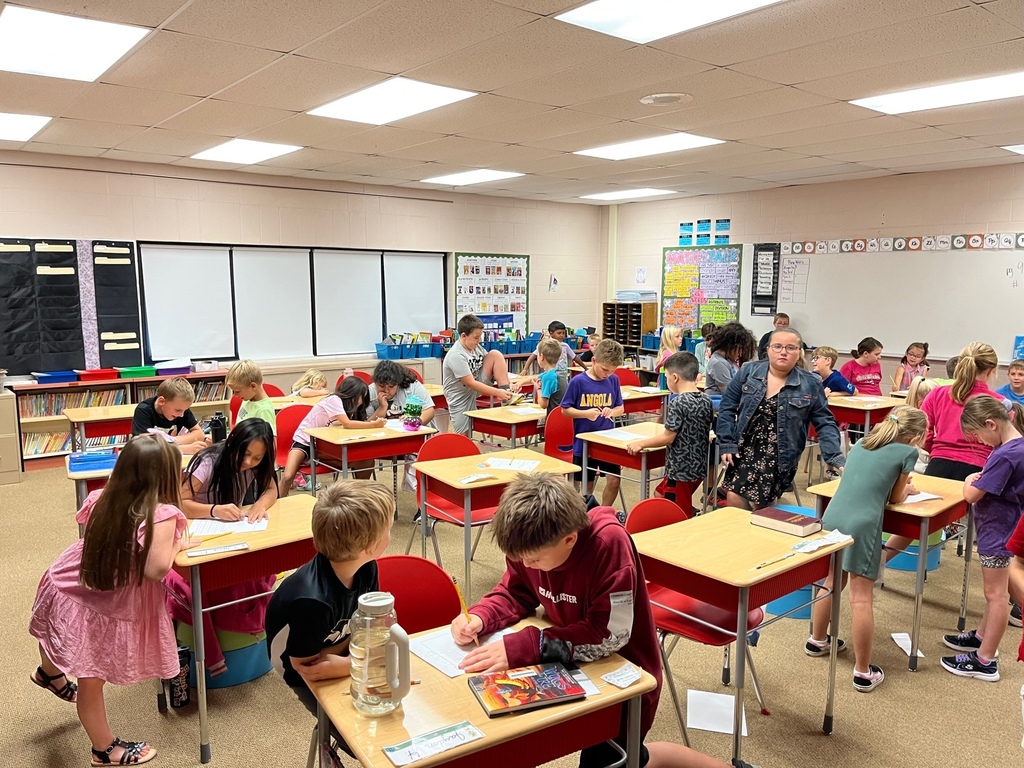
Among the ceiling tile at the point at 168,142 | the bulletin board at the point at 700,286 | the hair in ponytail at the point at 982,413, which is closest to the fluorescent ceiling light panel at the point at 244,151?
the ceiling tile at the point at 168,142

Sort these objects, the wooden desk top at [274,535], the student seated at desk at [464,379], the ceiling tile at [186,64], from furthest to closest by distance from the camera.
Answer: the student seated at desk at [464,379] → the ceiling tile at [186,64] → the wooden desk top at [274,535]

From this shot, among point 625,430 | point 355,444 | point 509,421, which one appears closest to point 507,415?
point 509,421

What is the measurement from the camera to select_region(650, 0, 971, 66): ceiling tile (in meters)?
2.88

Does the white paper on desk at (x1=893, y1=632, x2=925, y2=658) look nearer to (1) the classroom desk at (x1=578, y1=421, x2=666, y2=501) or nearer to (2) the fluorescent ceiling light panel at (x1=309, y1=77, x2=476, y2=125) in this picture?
(1) the classroom desk at (x1=578, y1=421, x2=666, y2=501)

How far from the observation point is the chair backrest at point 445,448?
4.07 meters

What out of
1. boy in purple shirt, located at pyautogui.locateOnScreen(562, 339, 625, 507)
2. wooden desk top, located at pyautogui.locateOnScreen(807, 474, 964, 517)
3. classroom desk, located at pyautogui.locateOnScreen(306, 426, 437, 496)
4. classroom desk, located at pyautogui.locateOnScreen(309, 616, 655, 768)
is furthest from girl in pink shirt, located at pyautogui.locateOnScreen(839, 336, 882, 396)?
classroom desk, located at pyautogui.locateOnScreen(309, 616, 655, 768)

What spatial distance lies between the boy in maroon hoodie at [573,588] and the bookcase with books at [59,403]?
5706 mm

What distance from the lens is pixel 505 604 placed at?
6.63 ft

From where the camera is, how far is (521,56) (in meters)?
3.53

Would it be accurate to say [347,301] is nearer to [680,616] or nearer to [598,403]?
[598,403]

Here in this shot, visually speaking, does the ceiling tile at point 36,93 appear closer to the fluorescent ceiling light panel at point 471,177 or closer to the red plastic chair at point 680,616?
the fluorescent ceiling light panel at point 471,177

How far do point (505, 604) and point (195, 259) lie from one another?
679 centimetres

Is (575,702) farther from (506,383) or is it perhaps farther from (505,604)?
(506,383)

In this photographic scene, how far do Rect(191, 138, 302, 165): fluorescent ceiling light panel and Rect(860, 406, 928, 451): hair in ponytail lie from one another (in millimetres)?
5029
